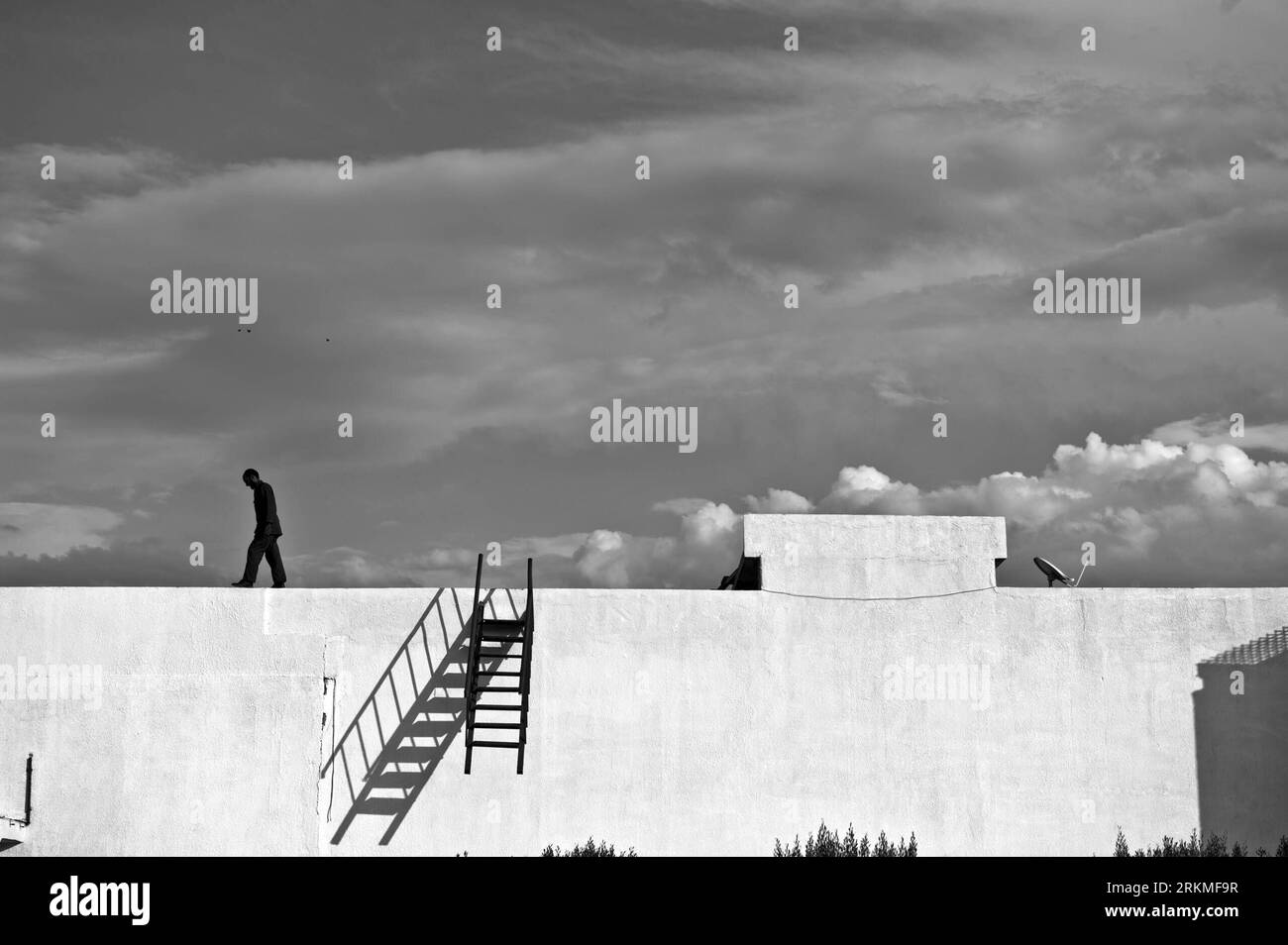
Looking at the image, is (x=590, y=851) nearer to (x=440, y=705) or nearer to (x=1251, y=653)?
(x=440, y=705)

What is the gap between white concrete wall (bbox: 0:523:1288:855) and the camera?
1736 centimetres

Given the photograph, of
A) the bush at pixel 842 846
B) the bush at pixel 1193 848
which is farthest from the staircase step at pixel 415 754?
the bush at pixel 1193 848

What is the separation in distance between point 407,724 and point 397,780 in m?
0.65

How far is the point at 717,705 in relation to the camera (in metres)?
18.0

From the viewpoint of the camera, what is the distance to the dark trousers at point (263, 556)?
18078 mm

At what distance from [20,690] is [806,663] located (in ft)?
30.2

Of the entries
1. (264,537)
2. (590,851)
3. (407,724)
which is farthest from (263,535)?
(590,851)

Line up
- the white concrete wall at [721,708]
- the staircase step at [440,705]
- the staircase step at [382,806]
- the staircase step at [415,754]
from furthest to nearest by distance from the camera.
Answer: the staircase step at [440,705]
the staircase step at [415,754]
the staircase step at [382,806]
the white concrete wall at [721,708]

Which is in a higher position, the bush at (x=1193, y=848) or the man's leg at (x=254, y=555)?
the man's leg at (x=254, y=555)

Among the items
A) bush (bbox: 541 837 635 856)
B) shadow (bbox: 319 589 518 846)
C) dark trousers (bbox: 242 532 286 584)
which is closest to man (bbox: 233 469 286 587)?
dark trousers (bbox: 242 532 286 584)

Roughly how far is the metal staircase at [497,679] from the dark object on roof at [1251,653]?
8.27 meters

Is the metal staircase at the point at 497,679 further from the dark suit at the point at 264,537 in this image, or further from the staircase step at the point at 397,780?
the dark suit at the point at 264,537
